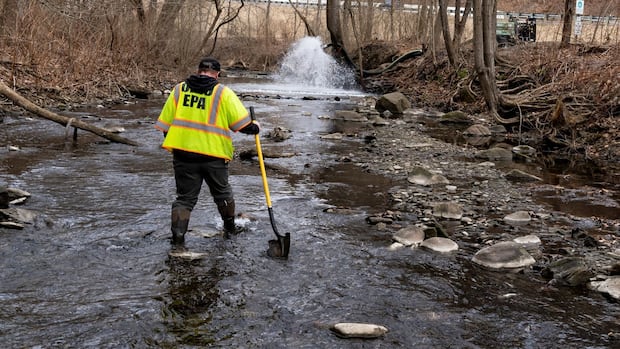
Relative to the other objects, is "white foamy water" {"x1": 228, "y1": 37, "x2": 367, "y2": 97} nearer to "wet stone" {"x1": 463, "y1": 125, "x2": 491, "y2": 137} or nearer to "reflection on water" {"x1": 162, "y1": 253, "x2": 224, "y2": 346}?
"wet stone" {"x1": 463, "y1": 125, "x2": 491, "y2": 137}

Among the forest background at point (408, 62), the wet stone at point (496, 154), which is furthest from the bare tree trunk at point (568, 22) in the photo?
the wet stone at point (496, 154)

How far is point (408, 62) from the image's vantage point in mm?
27703

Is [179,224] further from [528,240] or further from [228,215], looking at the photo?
[528,240]

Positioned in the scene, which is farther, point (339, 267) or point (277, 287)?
point (339, 267)

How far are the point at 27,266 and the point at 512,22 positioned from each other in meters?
27.2

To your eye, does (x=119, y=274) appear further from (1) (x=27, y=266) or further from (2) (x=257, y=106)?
(2) (x=257, y=106)

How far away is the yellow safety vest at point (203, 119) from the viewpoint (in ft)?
19.4

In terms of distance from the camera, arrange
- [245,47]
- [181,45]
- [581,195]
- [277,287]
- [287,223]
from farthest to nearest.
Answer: [245,47] < [181,45] < [581,195] < [287,223] < [277,287]

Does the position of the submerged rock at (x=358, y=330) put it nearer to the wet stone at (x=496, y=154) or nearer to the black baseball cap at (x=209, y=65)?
the black baseball cap at (x=209, y=65)

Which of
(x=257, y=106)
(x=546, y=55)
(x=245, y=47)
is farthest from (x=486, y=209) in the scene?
(x=245, y=47)

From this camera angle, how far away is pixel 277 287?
531cm

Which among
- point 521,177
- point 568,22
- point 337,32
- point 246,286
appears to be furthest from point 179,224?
point 337,32

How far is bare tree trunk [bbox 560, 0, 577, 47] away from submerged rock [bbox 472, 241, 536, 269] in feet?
46.9

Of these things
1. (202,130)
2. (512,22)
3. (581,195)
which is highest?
(512,22)
